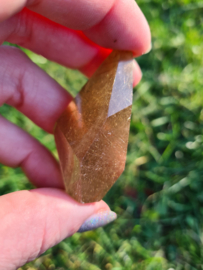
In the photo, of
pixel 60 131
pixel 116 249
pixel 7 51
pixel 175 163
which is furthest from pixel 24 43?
pixel 116 249

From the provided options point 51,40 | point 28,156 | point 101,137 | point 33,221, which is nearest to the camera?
point 33,221

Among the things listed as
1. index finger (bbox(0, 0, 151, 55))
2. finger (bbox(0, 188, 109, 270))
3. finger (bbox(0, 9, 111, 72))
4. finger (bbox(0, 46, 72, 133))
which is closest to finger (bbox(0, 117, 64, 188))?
finger (bbox(0, 46, 72, 133))

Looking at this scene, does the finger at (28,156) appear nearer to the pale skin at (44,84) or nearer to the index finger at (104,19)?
the pale skin at (44,84)

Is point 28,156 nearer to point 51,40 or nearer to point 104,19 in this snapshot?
point 51,40

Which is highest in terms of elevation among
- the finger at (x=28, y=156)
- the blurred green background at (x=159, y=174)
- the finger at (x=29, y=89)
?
the finger at (x=29, y=89)

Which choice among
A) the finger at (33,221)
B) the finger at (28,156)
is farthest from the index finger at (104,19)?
the finger at (33,221)

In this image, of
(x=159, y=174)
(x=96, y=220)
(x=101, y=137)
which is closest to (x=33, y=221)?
(x=96, y=220)

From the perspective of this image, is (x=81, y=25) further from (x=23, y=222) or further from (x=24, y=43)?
(x=23, y=222)
